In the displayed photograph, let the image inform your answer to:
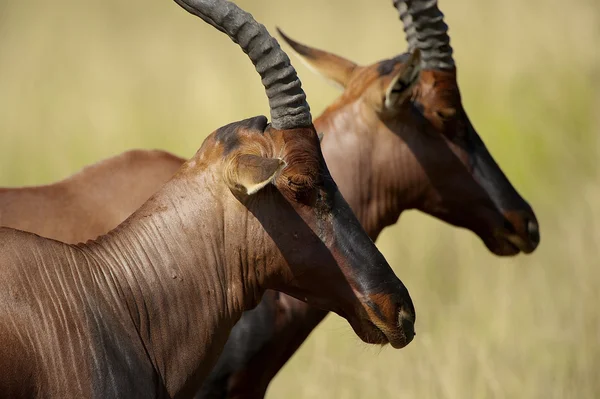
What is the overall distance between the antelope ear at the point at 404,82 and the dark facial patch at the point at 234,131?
1.71 metres

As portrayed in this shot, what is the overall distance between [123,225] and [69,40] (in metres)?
11.9

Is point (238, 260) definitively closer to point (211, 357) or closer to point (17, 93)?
point (211, 357)

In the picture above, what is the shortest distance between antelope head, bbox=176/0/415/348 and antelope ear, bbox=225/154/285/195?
0.06 ft

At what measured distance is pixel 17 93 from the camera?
15.1 meters

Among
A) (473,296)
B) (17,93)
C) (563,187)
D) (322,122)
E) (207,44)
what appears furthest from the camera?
(207,44)

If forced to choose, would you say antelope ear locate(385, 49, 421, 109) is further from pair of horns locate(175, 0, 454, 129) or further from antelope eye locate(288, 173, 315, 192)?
antelope eye locate(288, 173, 315, 192)

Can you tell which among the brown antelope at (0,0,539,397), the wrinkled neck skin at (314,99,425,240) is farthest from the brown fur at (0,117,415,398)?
the wrinkled neck skin at (314,99,425,240)

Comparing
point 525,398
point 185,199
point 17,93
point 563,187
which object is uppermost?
point 17,93

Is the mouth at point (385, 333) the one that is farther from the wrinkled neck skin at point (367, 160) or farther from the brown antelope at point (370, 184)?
the wrinkled neck skin at point (367, 160)

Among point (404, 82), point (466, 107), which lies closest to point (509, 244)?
point (404, 82)

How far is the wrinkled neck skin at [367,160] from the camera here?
7.11 m

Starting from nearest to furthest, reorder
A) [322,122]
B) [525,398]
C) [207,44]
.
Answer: [322,122]
[525,398]
[207,44]

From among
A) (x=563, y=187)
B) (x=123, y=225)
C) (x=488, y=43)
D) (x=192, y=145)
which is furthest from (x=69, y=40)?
(x=123, y=225)

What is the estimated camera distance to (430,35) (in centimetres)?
733
